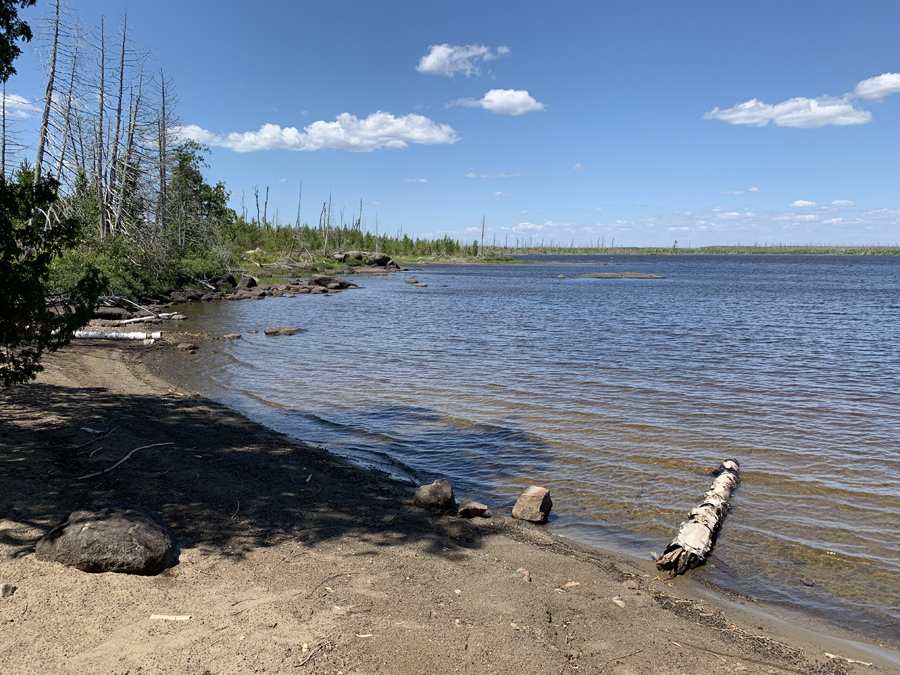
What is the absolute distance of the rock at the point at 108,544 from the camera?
4.93 m

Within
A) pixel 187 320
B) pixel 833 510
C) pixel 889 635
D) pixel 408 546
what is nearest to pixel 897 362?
pixel 833 510

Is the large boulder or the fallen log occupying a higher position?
the large boulder

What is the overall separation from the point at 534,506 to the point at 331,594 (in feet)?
11.1

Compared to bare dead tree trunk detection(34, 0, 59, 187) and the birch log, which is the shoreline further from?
bare dead tree trunk detection(34, 0, 59, 187)

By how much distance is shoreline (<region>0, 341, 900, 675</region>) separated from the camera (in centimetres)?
421

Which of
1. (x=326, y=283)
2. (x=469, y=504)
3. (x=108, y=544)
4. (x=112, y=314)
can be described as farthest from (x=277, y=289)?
(x=108, y=544)

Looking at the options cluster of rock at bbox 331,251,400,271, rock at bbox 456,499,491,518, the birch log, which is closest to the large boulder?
cluster of rock at bbox 331,251,400,271

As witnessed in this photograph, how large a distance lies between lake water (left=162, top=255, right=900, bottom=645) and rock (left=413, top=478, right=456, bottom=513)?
957 mm

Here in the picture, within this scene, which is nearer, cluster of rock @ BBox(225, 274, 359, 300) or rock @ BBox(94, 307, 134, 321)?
rock @ BBox(94, 307, 134, 321)

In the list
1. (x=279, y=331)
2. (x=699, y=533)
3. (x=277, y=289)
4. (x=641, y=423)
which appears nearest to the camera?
(x=699, y=533)

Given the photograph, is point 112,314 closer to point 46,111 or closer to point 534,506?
point 46,111

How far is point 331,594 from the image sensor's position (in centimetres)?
507

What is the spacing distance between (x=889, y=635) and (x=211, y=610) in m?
6.22

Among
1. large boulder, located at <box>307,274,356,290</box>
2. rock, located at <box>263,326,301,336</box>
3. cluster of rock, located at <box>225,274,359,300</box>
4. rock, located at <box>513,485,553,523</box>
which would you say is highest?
large boulder, located at <box>307,274,356,290</box>
